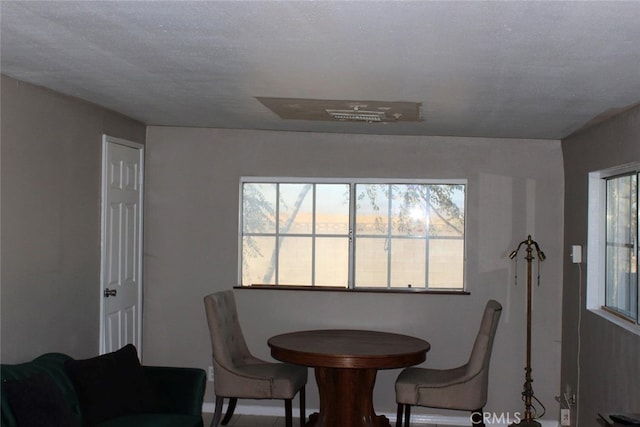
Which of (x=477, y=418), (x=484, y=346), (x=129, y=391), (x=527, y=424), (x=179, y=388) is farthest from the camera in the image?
(x=527, y=424)

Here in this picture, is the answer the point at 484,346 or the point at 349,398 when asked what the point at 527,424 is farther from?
the point at 349,398

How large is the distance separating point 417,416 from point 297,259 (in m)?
1.53

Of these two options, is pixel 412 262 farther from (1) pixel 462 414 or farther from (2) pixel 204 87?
(2) pixel 204 87

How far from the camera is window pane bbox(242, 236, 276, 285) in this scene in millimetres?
6117

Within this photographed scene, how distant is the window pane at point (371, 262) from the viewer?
239 inches

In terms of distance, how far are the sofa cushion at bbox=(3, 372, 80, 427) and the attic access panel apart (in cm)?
191

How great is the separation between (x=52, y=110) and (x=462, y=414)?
377 centimetres

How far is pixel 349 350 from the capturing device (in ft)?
16.5

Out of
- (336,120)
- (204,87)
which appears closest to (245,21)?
(204,87)

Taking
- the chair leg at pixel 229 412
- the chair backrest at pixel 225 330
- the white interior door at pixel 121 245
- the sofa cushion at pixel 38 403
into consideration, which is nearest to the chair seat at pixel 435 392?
the chair backrest at pixel 225 330

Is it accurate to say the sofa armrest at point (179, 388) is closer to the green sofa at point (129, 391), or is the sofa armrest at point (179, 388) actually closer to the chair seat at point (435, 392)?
the green sofa at point (129, 391)

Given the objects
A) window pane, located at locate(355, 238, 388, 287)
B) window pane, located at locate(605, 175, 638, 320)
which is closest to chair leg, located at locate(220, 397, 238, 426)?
window pane, located at locate(355, 238, 388, 287)

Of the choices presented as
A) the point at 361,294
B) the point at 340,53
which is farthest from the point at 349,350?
the point at 340,53

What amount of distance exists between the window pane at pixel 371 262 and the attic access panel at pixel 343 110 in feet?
4.17
